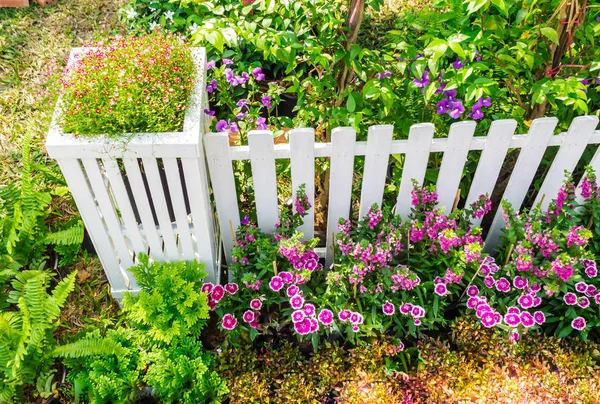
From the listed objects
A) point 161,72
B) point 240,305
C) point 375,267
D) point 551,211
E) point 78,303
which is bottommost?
point 78,303

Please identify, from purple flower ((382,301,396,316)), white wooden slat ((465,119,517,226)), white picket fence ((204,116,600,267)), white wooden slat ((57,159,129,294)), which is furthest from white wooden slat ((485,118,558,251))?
white wooden slat ((57,159,129,294))

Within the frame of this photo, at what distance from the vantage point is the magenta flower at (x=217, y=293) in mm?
2941

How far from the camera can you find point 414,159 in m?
2.87

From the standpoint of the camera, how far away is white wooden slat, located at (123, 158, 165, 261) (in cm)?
254

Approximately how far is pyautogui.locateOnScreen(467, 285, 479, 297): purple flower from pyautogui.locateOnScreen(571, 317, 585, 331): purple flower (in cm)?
50

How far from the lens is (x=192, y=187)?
2.62 m

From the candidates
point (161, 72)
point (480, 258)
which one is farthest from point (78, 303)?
point (480, 258)

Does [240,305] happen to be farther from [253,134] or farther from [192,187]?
[253,134]

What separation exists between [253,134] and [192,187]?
1.24ft

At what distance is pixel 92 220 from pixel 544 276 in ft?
7.66

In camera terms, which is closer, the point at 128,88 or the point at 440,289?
the point at 128,88

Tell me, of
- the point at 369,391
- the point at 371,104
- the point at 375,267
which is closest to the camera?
the point at 369,391

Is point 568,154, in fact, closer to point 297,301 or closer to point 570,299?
point 570,299

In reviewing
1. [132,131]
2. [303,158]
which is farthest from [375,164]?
[132,131]
